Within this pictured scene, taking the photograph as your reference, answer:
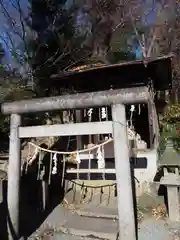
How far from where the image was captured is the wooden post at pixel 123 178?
5336 millimetres

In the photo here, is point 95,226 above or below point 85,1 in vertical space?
below

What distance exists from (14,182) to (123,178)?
88.4 inches

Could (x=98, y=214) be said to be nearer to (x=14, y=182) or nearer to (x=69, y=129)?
(x=14, y=182)

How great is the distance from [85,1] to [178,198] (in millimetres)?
14119

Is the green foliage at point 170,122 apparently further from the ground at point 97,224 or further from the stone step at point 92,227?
the stone step at point 92,227

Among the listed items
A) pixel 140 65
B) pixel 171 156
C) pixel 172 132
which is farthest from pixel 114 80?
pixel 171 156

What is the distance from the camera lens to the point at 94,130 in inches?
219

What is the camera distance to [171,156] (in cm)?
675

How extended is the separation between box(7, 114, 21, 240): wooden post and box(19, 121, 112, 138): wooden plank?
168 millimetres

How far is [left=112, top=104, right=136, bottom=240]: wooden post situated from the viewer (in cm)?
534

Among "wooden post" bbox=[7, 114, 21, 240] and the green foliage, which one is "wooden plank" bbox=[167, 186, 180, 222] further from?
the green foliage

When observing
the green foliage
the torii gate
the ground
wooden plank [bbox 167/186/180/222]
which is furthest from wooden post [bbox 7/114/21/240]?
the green foliage

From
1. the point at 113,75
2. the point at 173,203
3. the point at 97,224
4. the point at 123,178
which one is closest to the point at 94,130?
the point at 123,178

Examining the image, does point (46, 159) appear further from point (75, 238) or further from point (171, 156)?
point (171, 156)
